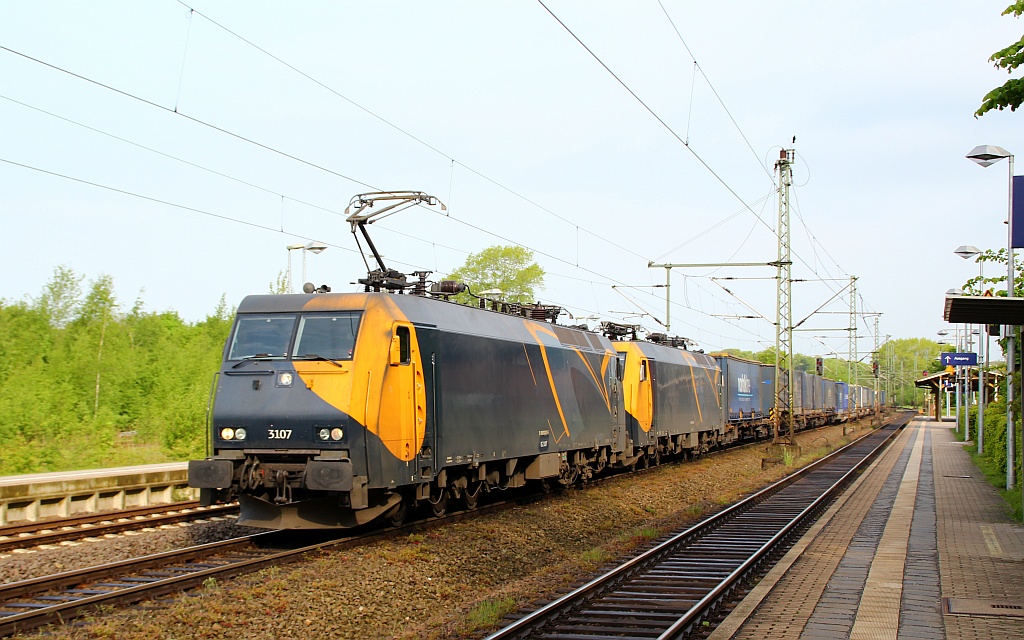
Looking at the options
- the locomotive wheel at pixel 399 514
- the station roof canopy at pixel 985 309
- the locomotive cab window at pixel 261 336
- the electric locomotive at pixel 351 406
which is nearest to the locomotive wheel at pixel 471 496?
the electric locomotive at pixel 351 406

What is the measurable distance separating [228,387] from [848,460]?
24.8 metres

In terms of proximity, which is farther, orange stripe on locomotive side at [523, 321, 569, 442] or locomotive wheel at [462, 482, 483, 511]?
orange stripe on locomotive side at [523, 321, 569, 442]

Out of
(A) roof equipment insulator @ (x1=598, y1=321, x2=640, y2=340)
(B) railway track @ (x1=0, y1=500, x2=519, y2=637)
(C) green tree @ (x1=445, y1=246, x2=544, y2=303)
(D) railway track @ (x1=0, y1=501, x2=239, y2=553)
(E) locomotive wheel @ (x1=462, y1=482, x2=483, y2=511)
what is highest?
(C) green tree @ (x1=445, y1=246, x2=544, y2=303)

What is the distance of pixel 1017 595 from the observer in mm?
9586

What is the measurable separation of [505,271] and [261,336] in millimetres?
44438

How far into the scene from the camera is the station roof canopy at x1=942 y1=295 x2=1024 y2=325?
420 inches

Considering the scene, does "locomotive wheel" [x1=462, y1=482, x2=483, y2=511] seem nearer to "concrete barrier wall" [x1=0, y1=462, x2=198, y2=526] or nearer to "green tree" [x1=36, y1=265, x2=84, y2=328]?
"concrete barrier wall" [x1=0, y1=462, x2=198, y2=526]

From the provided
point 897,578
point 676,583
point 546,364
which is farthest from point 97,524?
point 897,578

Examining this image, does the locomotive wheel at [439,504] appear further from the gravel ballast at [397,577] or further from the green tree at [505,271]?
the green tree at [505,271]

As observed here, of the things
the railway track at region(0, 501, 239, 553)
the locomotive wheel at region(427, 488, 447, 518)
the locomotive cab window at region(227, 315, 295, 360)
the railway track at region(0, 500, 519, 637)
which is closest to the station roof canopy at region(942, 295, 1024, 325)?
the locomotive wheel at region(427, 488, 447, 518)

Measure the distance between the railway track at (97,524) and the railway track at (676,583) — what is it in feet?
23.6

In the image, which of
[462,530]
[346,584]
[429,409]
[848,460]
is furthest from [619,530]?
[848,460]

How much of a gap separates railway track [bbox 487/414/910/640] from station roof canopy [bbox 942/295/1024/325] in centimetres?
400

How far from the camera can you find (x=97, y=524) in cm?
1385
